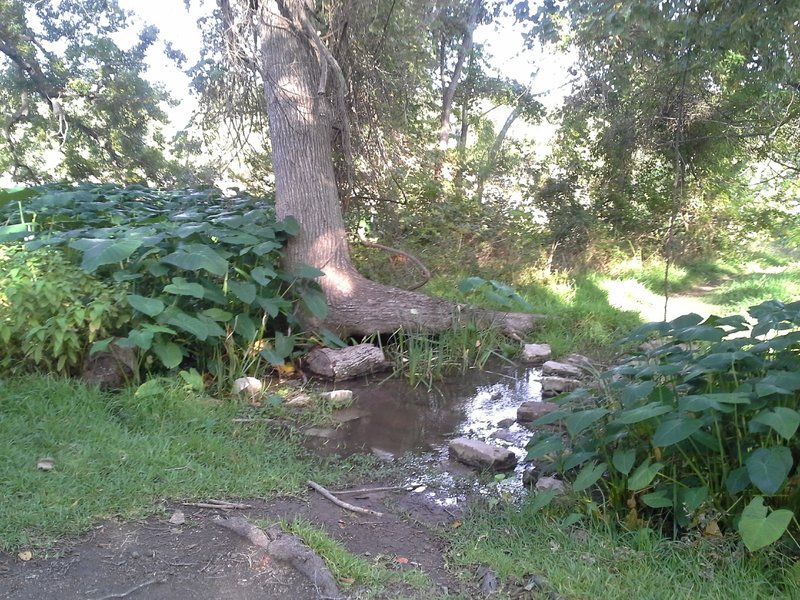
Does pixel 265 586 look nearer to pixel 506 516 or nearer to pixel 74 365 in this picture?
pixel 506 516

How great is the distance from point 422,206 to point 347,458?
17.4 feet

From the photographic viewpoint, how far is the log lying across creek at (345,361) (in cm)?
561

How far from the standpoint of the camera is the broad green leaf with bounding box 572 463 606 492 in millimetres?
2968

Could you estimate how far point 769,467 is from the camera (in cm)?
256

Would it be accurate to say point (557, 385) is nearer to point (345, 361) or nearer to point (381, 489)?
point (345, 361)

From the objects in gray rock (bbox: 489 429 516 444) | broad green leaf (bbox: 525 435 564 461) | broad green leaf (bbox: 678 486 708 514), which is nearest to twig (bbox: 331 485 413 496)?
broad green leaf (bbox: 525 435 564 461)

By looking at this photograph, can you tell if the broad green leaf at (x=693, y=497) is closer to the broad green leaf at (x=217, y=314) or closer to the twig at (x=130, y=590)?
the twig at (x=130, y=590)

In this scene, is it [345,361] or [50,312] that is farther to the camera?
[345,361]

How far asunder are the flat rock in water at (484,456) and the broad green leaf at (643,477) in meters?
1.16

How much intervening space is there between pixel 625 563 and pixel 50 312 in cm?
385

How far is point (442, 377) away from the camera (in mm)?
5848

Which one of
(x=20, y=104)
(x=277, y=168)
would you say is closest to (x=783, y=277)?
(x=277, y=168)

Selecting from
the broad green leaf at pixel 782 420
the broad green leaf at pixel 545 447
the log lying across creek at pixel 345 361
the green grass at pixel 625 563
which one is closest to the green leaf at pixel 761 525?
the green grass at pixel 625 563

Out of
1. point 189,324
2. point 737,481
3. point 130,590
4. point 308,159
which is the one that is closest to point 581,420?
point 737,481
